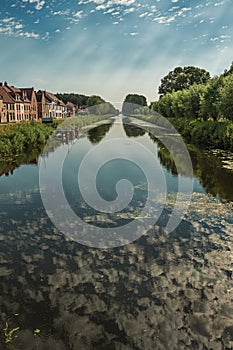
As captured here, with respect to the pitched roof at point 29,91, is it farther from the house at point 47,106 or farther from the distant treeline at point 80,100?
the distant treeline at point 80,100

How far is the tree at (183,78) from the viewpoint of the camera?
93.3 metres

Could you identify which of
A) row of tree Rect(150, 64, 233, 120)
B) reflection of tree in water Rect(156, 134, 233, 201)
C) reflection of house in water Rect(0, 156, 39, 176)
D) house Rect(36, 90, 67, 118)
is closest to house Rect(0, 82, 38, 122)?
house Rect(36, 90, 67, 118)

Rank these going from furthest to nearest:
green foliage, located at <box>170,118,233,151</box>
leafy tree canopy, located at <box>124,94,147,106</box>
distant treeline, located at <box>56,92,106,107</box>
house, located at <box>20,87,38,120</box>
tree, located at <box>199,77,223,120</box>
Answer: leafy tree canopy, located at <box>124,94,147,106</box> < distant treeline, located at <box>56,92,106,107</box> < house, located at <box>20,87,38,120</box> < tree, located at <box>199,77,223,120</box> < green foliage, located at <box>170,118,233,151</box>

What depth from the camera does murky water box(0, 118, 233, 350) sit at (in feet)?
17.2

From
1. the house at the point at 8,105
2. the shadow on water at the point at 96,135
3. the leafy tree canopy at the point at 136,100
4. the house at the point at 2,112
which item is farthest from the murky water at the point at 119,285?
the leafy tree canopy at the point at 136,100

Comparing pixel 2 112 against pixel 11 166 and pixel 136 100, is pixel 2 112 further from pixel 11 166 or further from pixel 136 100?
pixel 136 100

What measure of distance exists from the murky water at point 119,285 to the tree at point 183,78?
8646 cm

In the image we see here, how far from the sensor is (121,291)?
6414 mm

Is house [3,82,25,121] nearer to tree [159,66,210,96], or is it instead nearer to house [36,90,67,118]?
house [36,90,67,118]

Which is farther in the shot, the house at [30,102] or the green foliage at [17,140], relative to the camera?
the house at [30,102]

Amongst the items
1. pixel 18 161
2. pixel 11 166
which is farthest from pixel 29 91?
pixel 11 166

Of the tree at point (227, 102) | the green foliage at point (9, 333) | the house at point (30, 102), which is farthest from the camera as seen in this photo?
the house at point (30, 102)

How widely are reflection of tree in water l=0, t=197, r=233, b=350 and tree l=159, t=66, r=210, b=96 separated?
87.6 metres

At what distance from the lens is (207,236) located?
886 cm
